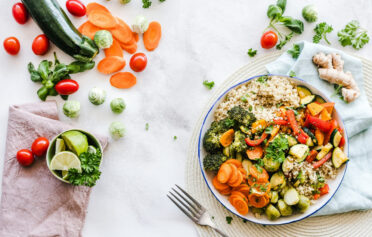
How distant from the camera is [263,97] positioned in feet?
11.2

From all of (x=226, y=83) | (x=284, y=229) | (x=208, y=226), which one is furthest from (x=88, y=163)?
(x=284, y=229)

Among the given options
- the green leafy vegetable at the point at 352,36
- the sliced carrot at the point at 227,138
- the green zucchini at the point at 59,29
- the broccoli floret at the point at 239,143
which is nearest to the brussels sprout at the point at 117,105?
the green zucchini at the point at 59,29

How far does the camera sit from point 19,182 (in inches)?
143

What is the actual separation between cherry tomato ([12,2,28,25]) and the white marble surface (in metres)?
0.11

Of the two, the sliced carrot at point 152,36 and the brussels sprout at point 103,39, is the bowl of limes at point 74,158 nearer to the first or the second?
the brussels sprout at point 103,39

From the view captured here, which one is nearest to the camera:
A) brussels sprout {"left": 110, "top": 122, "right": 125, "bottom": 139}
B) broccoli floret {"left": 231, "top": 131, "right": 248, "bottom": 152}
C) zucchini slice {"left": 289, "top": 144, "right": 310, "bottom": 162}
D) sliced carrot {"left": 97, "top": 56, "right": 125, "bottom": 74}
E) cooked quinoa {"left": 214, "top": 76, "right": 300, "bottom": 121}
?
zucchini slice {"left": 289, "top": 144, "right": 310, "bottom": 162}

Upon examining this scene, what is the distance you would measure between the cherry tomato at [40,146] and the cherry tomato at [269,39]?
260cm

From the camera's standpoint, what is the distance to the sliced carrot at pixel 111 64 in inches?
149

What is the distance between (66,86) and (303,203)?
8.96ft

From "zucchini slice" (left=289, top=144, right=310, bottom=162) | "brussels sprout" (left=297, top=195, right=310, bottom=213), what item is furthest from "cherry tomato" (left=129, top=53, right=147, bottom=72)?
"brussels sprout" (left=297, top=195, right=310, bottom=213)

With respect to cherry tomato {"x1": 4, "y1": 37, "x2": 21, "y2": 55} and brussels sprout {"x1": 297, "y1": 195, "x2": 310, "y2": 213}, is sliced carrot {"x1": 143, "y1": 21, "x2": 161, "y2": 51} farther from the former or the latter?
brussels sprout {"x1": 297, "y1": 195, "x2": 310, "y2": 213}

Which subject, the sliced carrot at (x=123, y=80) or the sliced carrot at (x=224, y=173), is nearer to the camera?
the sliced carrot at (x=224, y=173)

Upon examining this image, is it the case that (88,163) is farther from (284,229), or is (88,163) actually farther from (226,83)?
(284,229)

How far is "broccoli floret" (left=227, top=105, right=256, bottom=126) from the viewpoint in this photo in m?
3.25
